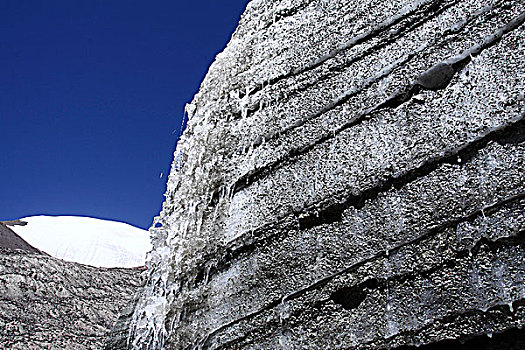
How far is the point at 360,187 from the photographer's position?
481 millimetres

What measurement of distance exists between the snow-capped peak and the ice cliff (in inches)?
200

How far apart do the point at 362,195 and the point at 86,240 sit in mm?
6007

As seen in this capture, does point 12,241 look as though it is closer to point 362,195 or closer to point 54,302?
point 54,302

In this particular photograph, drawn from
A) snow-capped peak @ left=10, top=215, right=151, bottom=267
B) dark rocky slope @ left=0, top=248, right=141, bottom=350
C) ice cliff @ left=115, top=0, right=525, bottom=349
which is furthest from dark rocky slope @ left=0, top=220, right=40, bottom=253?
ice cliff @ left=115, top=0, right=525, bottom=349

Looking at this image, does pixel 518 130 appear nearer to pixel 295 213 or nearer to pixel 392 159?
pixel 392 159

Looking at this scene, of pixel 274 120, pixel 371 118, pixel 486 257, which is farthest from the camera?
pixel 274 120

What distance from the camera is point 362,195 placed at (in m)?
0.48

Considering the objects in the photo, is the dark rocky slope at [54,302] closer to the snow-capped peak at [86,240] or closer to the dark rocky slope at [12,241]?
the dark rocky slope at [12,241]

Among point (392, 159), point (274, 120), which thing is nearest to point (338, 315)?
point (392, 159)

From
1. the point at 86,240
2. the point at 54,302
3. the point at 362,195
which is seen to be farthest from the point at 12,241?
the point at 362,195

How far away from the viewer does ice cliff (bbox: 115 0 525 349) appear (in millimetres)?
407

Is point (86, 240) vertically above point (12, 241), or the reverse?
point (86, 240)

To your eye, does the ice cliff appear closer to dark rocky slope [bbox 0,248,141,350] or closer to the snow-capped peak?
dark rocky slope [bbox 0,248,141,350]

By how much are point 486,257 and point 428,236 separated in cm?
5
